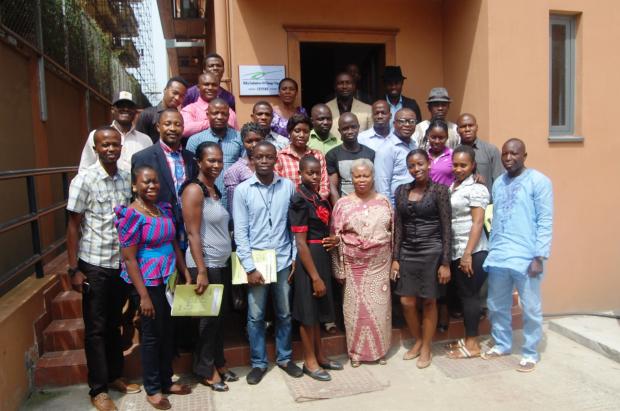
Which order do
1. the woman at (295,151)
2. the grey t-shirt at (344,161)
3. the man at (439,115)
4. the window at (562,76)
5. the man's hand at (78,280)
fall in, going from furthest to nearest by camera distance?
1. the window at (562,76)
2. the man at (439,115)
3. the grey t-shirt at (344,161)
4. the woman at (295,151)
5. the man's hand at (78,280)

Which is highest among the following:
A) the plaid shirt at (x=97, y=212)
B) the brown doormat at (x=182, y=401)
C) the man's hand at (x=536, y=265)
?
the plaid shirt at (x=97, y=212)

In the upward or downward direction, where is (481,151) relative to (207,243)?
upward

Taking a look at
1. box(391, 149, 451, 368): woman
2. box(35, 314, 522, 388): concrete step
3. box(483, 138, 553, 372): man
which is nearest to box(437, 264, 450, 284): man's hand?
box(391, 149, 451, 368): woman

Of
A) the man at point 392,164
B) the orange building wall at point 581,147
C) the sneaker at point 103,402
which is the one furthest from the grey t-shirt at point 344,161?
the sneaker at point 103,402

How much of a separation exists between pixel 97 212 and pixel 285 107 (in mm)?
2911

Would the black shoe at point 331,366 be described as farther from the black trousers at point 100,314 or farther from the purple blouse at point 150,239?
the black trousers at point 100,314

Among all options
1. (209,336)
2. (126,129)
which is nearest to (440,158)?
(209,336)

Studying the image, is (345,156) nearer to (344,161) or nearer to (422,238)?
(344,161)

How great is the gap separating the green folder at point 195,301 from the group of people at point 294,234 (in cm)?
7

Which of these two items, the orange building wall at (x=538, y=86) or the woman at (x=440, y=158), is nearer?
the woman at (x=440, y=158)

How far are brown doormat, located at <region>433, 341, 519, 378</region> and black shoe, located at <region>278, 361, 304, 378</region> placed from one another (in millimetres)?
1211

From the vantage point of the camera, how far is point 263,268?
385cm

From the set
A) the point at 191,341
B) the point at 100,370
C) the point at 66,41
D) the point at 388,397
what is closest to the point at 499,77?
the point at 388,397

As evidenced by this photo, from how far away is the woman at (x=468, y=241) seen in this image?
425 centimetres
